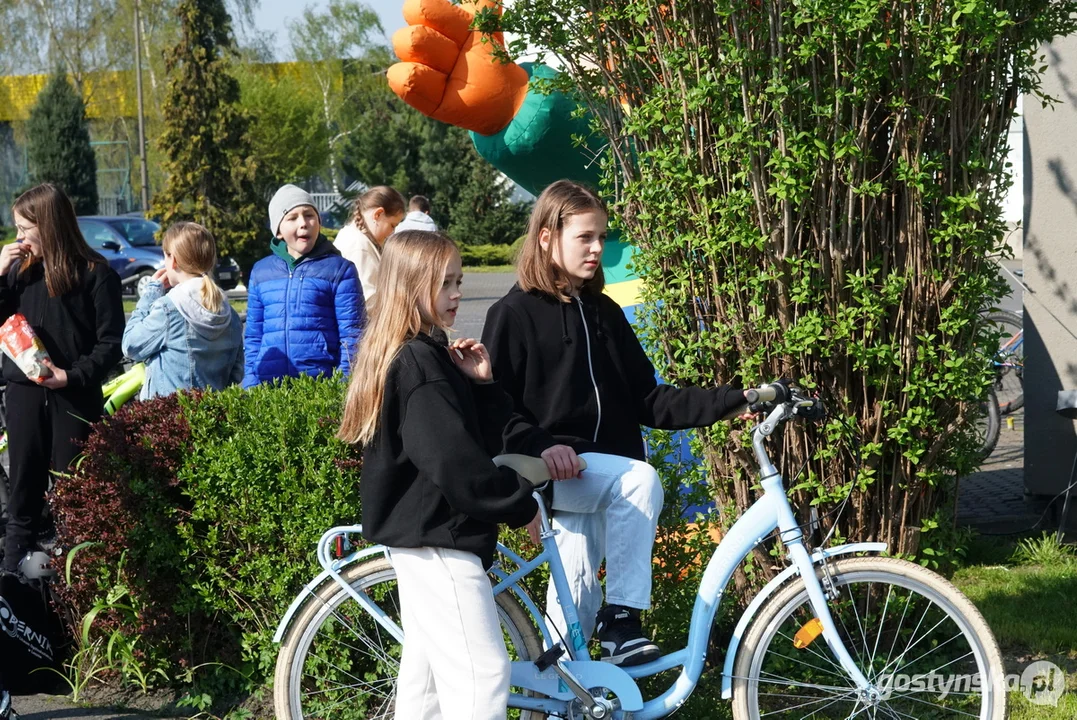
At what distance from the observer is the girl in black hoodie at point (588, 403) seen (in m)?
3.42

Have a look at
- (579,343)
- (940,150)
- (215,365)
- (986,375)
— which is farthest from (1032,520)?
(215,365)

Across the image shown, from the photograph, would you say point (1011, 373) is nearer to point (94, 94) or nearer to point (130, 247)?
point (130, 247)

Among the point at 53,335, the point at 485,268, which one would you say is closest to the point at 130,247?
the point at 485,268

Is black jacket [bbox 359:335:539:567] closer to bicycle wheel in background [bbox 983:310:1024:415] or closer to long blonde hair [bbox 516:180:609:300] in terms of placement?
long blonde hair [bbox 516:180:609:300]

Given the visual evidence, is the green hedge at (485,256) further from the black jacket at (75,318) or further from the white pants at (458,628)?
the white pants at (458,628)

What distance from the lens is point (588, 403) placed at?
352 cm

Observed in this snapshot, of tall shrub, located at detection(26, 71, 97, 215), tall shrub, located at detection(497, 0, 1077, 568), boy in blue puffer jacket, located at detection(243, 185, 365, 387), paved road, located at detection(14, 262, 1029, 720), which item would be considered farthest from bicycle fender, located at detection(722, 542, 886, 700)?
tall shrub, located at detection(26, 71, 97, 215)

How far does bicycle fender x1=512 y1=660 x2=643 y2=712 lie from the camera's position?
133 inches

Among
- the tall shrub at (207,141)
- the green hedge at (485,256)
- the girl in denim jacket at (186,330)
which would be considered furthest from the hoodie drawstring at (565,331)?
the green hedge at (485,256)

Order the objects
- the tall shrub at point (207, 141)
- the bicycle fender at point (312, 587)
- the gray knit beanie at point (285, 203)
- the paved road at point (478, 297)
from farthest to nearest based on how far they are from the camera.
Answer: the tall shrub at point (207, 141) → the paved road at point (478, 297) → the gray knit beanie at point (285, 203) → the bicycle fender at point (312, 587)

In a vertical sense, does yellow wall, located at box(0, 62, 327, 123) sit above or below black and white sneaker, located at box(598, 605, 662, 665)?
above

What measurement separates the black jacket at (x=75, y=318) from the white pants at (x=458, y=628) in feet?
8.16

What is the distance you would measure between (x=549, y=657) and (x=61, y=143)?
44808 mm

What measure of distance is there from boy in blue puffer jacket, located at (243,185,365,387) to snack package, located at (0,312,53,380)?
1.04 m
